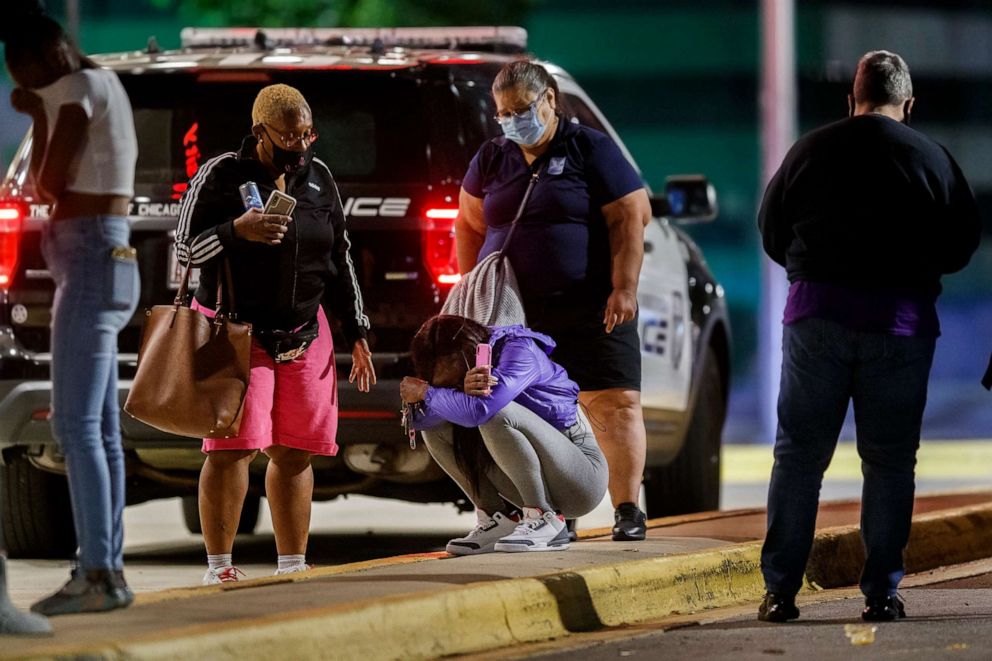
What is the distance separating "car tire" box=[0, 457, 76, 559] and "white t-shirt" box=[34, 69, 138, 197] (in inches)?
130

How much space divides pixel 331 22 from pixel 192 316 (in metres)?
13.7

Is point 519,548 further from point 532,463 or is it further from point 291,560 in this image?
point 291,560

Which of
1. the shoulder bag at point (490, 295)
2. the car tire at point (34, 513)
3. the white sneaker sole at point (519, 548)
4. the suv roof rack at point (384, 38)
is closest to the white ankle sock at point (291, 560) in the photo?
the white sneaker sole at point (519, 548)

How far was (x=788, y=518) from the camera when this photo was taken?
6746 mm

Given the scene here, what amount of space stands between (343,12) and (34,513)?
1170 cm

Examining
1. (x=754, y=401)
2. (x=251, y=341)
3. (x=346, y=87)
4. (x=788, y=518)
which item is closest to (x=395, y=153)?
(x=346, y=87)

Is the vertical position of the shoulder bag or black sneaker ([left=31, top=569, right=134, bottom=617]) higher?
the shoulder bag

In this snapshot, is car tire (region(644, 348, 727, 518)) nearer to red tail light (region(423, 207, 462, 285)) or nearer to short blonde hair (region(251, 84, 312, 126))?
red tail light (region(423, 207, 462, 285))

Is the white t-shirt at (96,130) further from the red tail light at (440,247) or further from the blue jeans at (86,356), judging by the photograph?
the red tail light at (440,247)

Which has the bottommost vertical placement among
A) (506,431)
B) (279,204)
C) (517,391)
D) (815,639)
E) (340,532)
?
(340,532)

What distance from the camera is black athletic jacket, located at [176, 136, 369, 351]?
706 centimetres

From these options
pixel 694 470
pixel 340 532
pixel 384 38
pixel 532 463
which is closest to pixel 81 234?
pixel 532 463

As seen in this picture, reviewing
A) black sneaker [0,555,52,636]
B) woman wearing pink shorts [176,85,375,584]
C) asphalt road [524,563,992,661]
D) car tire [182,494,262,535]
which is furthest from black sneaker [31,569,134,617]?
car tire [182,494,262,535]

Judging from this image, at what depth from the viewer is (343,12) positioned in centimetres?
2003
